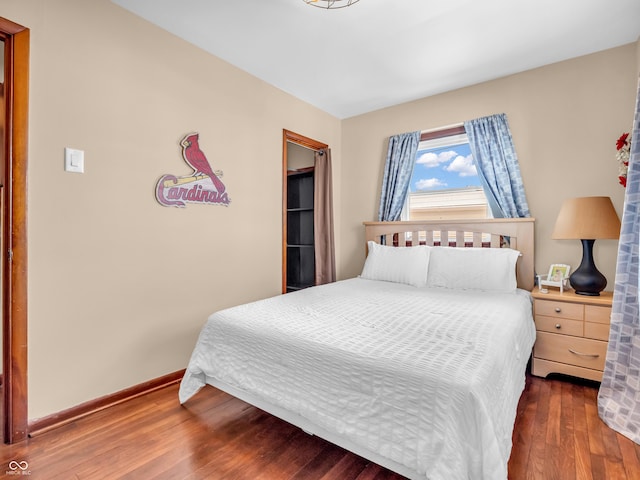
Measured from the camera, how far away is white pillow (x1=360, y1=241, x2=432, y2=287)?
2.89m

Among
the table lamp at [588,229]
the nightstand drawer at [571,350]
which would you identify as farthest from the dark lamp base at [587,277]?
the nightstand drawer at [571,350]

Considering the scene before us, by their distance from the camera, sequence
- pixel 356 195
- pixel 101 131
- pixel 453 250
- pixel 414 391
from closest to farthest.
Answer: pixel 414 391 → pixel 101 131 → pixel 453 250 → pixel 356 195

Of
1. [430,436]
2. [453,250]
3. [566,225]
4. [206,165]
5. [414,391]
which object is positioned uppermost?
[206,165]

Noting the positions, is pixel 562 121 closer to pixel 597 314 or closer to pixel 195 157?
pixel 597 314

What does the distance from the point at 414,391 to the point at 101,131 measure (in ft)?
7.27

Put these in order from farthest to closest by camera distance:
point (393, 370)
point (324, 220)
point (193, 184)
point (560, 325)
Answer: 1. point (324, 220)
2. point (193, 184)
3. point (560, 325)
4. point (393, 370)

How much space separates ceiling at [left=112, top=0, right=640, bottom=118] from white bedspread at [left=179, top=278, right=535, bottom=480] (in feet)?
6.12

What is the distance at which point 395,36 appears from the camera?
233 centimetres

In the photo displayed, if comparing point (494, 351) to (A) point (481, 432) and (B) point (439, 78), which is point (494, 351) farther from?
(B) point (439, 78)

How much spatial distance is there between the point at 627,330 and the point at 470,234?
1.38m

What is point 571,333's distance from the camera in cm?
231

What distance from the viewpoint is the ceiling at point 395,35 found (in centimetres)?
204

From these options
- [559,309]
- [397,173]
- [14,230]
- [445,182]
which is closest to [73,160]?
[14,230]

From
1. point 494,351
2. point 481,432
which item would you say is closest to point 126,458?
point 481,432
